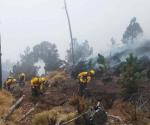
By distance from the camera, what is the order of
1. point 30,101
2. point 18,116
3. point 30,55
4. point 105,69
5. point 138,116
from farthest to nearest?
point 30,55, point 105,69, point 30,101, point 18,116, point 138,116

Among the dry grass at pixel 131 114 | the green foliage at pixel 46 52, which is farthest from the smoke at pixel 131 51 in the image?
the dry grass at pixel 131 114

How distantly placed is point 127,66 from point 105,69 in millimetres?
9886

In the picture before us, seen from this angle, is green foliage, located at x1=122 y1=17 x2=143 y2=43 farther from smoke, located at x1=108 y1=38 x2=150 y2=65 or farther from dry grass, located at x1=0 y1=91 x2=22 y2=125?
dry grass, located at x1=0 y1=91 x2=22 y2=125

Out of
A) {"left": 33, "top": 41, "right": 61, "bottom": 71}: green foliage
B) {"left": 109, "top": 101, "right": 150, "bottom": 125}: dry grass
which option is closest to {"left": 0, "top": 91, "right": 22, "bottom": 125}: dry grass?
{"left": 109, "top": 101, "right": 150, "bottom": 125}: dry grass

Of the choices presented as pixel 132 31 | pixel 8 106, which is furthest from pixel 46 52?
pixel 8 106

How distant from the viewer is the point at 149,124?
1276cm

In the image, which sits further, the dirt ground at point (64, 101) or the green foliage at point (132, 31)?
the green foliage at point (132, 31)

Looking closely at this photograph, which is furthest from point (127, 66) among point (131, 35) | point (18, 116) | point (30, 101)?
point (131, 35)

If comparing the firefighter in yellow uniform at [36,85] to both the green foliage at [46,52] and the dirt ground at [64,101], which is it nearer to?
the dirt ground at [64,101]

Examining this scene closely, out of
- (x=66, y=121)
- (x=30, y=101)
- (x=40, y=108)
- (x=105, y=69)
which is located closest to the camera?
(x=66, y=121)

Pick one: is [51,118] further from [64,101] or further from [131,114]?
[64,101]

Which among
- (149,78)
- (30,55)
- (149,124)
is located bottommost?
(149,124)

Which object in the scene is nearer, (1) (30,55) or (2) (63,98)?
(2) (63,98)

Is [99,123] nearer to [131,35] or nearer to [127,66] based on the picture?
[127,66]
